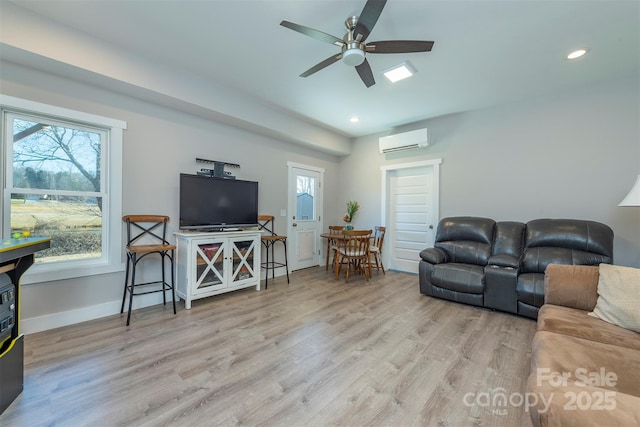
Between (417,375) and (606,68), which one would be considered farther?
(606,68)

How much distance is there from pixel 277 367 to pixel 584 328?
2.03 m

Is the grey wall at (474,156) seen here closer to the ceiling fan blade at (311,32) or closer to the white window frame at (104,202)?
the white window frame at (104,202)

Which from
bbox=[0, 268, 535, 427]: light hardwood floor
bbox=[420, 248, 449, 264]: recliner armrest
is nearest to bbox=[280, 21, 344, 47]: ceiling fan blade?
bbox=[0, 268, 535, 427]: light hardwood floor

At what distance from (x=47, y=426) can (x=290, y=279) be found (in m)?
3.06

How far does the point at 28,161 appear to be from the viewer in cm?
239

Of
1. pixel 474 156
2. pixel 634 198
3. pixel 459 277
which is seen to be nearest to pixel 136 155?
pixel 459 277

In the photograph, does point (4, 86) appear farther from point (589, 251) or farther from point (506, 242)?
point (589, 251)

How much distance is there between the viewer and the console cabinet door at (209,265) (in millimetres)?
3016

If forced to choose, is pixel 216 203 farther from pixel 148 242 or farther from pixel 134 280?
pixel 134 280

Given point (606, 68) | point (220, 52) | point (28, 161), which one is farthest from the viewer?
point (606, 68)

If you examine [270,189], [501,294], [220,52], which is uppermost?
[220,52]

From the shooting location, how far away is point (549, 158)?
3.43m

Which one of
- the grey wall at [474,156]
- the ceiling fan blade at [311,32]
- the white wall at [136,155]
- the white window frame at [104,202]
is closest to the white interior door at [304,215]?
the grey wall at [474,156]

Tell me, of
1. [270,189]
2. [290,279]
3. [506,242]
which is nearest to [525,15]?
[506,242]
